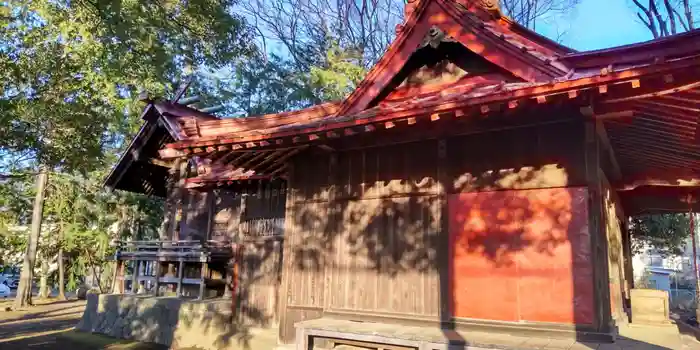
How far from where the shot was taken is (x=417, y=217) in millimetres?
7391

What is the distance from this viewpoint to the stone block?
9.52 m

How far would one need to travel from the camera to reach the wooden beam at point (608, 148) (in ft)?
21.4

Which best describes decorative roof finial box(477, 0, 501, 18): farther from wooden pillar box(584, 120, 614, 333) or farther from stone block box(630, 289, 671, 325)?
stone block box(630, 289, 671, 325)

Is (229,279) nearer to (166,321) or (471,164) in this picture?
(166,321)

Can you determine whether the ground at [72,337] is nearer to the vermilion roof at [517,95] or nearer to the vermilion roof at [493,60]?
the vermilion roof at [517,95]

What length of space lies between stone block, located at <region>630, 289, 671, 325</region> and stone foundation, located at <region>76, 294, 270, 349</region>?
8.02 meters

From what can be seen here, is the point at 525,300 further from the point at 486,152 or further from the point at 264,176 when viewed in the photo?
the point at 264,176

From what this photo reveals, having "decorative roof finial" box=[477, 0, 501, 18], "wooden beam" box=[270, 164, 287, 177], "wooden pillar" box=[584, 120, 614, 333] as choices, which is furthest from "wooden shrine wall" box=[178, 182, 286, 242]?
"wooden pillar" box=[584, 120, 614, 333]

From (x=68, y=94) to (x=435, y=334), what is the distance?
9112mm

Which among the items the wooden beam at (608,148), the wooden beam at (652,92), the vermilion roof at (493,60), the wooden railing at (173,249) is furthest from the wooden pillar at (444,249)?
the wooden railing at (173,249)

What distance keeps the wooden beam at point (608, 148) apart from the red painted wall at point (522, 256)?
940mm

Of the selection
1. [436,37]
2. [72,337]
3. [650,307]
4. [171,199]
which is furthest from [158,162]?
[650,307]

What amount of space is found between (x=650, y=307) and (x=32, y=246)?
2529cm

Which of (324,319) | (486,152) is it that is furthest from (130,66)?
(486,152)
